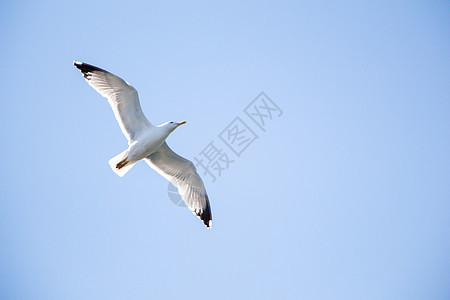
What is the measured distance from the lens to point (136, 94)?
26.2 ft

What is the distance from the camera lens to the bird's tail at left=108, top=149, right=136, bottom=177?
7.98m

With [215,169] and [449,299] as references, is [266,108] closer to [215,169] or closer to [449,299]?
[215,169]

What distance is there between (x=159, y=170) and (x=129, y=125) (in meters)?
1.06

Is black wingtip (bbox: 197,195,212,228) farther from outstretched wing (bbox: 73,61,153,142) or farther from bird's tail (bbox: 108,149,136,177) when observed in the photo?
outstretched wing (bbox: 73,61,153,142)

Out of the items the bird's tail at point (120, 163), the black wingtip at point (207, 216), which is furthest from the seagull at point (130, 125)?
the black wingtip at point (207, 216)

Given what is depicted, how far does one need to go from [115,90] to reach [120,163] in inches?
49.1

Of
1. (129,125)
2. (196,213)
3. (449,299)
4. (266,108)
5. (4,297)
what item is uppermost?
(4,297)

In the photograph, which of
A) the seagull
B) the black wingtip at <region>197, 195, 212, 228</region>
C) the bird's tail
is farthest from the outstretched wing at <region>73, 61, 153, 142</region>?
the black wingtip at <region>197, 195, 212, 228</region>

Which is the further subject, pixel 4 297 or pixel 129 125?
pixel 4 297

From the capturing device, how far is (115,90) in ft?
26.2

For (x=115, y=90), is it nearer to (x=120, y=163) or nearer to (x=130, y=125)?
(x=130, y=125)

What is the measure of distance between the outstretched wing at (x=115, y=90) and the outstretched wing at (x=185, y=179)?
0.94m

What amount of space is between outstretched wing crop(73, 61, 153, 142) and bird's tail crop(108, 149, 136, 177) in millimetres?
656

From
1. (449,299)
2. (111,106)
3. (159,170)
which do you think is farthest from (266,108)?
(449,299)
